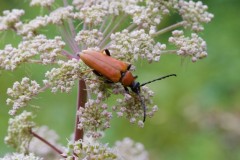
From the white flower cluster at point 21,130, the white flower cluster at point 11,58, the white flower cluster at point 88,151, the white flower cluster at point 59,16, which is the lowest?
the white flower cluster at point 88,151

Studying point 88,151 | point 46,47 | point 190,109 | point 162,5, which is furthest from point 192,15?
point 190,109

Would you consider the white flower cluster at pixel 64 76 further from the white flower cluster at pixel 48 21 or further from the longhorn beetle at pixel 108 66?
the white flower cluster at pixel 48 21

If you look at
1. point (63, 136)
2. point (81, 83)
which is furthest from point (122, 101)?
point (63, 136)

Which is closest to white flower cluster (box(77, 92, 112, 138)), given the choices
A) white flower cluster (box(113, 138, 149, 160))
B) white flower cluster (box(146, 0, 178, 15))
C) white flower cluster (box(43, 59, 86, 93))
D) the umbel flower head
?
the umbel flower head

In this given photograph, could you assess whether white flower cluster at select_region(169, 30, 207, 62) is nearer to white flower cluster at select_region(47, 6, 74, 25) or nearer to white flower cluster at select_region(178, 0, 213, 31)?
white flower cluster at select_region(178, 0, 213, 31)

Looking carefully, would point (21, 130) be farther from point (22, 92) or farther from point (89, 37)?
point (89, 37)

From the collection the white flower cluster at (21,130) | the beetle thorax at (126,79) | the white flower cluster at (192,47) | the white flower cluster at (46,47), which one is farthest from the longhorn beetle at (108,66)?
the white flower cluster at (21,130)

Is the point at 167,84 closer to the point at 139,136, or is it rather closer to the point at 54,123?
the point at 139,136
